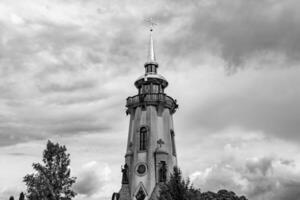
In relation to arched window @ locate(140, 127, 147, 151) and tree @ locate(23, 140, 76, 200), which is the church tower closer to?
arched window @ locate(140, 127, 147, 151)

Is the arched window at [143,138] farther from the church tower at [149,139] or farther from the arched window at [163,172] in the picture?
the arched window at [163,172]

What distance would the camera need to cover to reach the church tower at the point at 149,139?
48250mm

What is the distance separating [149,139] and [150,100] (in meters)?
5.99

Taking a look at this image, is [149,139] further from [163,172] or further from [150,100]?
[150,100]

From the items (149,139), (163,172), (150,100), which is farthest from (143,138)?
(163,172)

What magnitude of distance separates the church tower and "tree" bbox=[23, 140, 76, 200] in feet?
68.2

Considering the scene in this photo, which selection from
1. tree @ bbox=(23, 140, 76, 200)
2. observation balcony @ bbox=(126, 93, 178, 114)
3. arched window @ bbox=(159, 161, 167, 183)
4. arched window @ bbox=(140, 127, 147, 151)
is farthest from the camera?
observation balcony @ bbox=(126, 93, 178, 114)

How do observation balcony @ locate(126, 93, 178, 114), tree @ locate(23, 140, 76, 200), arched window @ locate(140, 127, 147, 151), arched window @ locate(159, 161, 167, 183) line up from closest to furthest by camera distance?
tree @ locate(23, 140, 76, 200)
arched window @ locate(159, 161, 167, 183)
arched window @ locate(140, 127, 147, 151)
observation balcony @ locate(126, 93, 178, 114)

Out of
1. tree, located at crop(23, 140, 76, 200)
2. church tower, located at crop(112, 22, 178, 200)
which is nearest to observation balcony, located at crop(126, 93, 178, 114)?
church tower, located at crop(112, 22, 178, 200)

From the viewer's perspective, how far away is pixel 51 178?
26.7 metres

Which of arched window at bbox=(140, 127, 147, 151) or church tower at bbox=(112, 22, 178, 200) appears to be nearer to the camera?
church tower at bbox=(112, 22, 178, 200)

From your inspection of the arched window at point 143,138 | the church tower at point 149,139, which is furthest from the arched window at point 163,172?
the arched window at point 143,138

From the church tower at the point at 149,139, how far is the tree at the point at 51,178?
2080 centimetres

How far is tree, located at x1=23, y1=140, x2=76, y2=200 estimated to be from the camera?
25938mm
